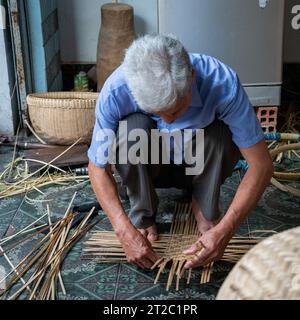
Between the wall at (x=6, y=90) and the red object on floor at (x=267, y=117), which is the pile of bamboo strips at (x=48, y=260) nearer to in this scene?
the wall at (x=6, y=90)

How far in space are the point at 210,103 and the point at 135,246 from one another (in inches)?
Answer: 21.1

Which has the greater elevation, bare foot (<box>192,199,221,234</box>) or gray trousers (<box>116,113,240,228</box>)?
gray trousers (<box>116,113,240,228</box>)

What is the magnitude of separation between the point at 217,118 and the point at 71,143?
1.39 metres

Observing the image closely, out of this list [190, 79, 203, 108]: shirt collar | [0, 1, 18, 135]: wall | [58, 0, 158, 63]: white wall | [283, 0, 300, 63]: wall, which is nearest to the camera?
[190, 79, 203, 108]: shirt collar

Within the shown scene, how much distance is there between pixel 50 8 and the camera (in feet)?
12.0

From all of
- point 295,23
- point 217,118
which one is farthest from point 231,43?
point 217,118

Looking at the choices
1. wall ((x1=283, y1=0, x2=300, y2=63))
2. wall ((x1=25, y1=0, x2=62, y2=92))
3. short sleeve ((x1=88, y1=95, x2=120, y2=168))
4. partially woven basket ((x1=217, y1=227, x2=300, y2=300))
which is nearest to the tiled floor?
short sleeve ((x1=88, y1=95, x2=120, y2=168))

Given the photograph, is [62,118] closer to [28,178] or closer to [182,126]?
[28,178]

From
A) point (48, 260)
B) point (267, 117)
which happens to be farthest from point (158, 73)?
point (267, 117)

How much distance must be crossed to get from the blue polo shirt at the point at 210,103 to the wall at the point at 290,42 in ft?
6.29

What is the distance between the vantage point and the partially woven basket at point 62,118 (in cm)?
321

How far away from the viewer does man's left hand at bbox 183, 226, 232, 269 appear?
1948mm

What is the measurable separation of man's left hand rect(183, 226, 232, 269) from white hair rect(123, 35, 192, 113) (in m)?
0.49

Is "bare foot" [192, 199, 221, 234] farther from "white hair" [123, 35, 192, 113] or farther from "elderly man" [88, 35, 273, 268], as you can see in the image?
"white hair" [123, 35, 192, 113]
